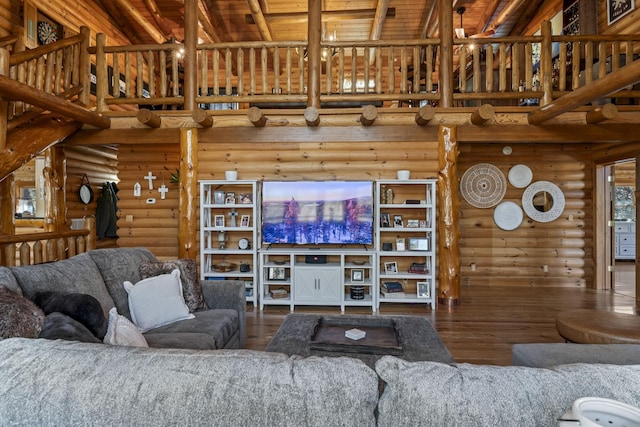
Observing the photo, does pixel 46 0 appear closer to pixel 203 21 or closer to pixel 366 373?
pixel 203 21

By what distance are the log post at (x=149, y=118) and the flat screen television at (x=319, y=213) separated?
1.70 meters

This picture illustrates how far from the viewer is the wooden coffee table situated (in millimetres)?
1976

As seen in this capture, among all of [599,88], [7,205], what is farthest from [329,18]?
[7,205]

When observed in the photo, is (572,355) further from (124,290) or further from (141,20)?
(141,20)

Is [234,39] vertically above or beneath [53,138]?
above

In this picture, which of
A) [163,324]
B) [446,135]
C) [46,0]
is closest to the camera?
[163,324]

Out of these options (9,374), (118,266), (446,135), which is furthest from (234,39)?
(9,374)

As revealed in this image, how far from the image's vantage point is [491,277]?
20.5 ft

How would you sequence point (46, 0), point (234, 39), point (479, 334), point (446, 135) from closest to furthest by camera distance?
point (479, 334), point (446, 135), point (46, 0), point (234, 39)

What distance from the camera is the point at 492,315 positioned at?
4332 millimetres

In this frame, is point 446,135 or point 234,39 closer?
point 446,135

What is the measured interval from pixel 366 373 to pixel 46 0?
297 inches

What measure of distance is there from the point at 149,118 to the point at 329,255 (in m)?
2.92

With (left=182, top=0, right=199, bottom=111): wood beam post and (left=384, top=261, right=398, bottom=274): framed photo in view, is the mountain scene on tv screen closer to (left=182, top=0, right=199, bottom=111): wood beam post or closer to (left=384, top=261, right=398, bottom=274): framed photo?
(left=384, top=261, right=398, bottom=274): framed photo
